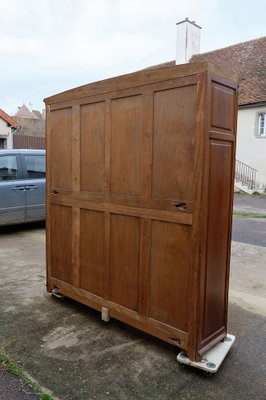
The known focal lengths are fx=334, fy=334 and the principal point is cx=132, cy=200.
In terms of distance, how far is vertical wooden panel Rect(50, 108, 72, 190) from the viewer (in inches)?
129

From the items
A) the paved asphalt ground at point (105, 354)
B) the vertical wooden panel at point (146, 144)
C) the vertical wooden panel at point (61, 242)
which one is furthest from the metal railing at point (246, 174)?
the vertical wooden panel at point (146, 144)

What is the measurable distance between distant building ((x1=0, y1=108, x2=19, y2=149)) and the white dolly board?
53.3ft

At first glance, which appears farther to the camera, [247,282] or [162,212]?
[247,282]

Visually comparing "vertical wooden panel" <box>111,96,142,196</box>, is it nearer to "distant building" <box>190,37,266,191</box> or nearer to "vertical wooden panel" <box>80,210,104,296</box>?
"vertical wooden panel" <box>80,210,104,296</box>

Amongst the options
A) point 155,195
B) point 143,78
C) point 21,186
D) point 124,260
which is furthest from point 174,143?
point 21,186

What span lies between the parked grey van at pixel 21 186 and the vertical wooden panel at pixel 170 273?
4.56 metres

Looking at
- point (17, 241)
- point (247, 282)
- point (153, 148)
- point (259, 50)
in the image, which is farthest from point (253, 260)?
point (259, 50)

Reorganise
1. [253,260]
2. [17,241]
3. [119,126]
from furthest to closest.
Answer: [17,241] → [253,260] → [119,126]

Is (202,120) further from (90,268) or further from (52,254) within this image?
(52,254)

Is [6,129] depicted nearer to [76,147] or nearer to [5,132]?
[5,132]

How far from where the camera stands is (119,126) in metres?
2.79

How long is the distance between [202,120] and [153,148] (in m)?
0.48

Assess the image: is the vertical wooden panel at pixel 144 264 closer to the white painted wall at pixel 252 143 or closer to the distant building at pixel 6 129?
the white painted wall at pixel 252 143

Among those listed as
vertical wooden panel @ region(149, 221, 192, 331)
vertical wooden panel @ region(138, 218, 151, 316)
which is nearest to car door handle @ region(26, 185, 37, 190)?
vertical wooden panel @ region(138, 218, 151, 316)
